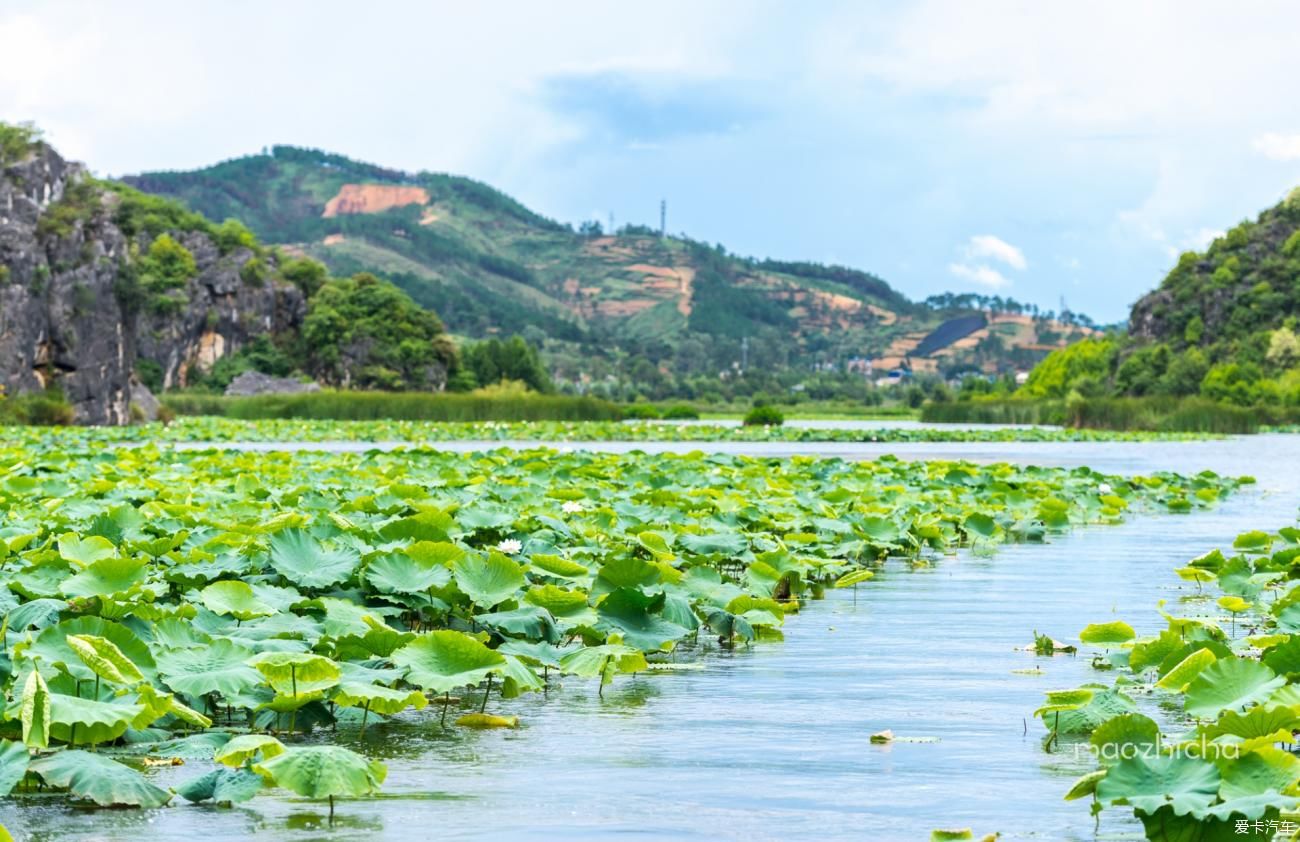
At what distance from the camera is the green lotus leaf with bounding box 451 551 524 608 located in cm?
532

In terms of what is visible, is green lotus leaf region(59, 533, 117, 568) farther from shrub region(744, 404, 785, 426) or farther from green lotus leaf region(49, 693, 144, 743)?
shrub region(744, 404, 785, 426)

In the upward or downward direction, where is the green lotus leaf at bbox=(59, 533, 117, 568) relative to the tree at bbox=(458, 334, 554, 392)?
downward

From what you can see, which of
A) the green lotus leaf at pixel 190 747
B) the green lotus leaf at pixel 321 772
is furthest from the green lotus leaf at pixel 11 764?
the green lotus leaf at pixel 190 747

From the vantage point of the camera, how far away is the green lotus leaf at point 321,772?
3271mm

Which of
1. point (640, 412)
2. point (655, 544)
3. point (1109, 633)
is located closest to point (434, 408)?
point (640, 412)

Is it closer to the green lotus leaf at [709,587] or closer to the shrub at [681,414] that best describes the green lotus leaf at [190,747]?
the green lotus leaf at [709,587]

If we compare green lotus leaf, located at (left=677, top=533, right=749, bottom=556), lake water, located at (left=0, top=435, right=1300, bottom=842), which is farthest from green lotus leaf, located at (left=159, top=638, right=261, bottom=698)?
green lotus leaf, located at (left=677, top=533, right=749, bottom=556)

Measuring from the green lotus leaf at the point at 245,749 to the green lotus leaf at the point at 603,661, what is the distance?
151 centimetres

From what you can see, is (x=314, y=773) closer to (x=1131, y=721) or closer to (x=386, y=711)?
(x=386, y=711)

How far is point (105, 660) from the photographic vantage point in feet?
12.4

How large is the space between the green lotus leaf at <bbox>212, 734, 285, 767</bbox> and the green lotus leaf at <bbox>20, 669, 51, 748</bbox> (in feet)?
1.36

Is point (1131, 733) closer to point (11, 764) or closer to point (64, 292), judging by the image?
point (11, 764)

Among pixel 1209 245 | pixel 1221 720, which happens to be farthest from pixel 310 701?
pixel 1209 245

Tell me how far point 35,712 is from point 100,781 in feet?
0.81
